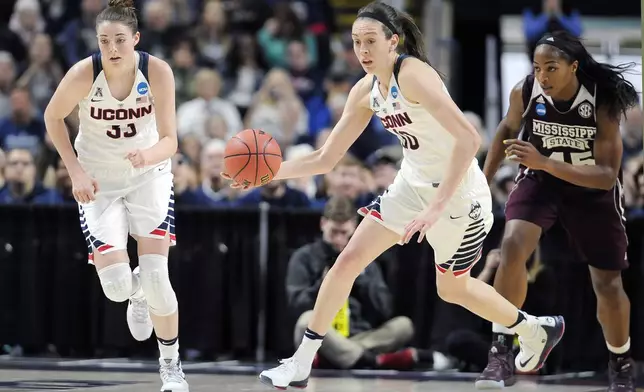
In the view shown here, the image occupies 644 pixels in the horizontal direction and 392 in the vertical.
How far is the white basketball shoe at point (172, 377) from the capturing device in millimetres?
6137

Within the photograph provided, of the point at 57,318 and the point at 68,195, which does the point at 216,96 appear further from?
the point at 57,318

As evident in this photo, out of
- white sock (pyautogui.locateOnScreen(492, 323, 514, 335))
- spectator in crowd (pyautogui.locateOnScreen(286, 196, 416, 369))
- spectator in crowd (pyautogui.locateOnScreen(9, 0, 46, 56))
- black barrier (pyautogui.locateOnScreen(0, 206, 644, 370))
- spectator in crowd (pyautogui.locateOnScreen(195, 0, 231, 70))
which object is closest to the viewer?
white sock (pyautogui.locateOnScreen(492, 323, 514, 335))

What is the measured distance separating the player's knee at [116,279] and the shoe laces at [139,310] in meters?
0.47

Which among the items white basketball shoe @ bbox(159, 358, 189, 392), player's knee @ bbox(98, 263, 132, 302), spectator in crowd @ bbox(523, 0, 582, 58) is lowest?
white basketball shoe @ bbox(159, 358, 189, 392)

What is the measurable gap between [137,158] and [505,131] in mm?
2181

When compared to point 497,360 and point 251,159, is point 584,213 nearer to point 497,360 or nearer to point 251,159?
point 497,360

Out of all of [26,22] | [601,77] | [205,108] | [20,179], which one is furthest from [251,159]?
[26,22]

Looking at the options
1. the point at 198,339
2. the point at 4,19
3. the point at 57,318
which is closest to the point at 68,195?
the point at 57,318

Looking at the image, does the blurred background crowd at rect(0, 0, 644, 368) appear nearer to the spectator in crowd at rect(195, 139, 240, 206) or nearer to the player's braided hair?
the spectator in crowd at rect(195, 139, 240, 206)

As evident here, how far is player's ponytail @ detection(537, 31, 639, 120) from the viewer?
6496mm

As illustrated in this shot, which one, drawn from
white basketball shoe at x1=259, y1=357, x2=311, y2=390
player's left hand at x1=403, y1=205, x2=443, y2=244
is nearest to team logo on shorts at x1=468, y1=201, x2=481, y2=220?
player's left hand at x1=403, y1=205, x2=443, y2=244

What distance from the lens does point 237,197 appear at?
9766mm

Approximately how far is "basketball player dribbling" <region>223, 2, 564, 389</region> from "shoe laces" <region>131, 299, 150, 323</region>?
1124 mm

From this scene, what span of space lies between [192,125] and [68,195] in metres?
2.55
